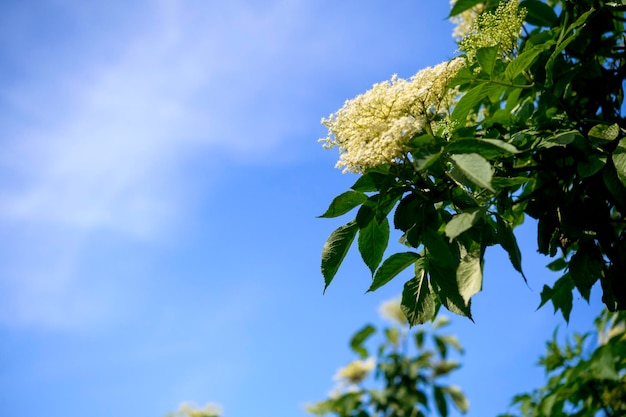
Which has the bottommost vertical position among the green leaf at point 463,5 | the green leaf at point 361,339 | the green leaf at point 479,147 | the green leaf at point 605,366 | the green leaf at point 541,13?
the green leaf at point 605,366

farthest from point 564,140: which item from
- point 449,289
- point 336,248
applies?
point 336,248

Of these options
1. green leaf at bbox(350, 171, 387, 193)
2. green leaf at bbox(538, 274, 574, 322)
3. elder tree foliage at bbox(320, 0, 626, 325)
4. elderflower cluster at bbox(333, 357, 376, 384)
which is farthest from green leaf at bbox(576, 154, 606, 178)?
elderflower cluster at bbox(333, 357, 376, 384)

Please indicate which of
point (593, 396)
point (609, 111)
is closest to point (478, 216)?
point (609, 111)

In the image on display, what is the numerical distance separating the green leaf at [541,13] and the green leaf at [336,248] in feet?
4.01

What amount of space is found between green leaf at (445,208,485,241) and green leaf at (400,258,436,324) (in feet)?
0.92

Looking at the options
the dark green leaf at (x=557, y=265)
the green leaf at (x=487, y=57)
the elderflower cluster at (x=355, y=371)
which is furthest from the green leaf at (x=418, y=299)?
the elderflower cluster at (x=355, y=371)

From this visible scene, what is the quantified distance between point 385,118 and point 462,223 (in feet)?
1.22

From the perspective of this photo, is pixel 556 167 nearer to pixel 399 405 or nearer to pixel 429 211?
pixel 429 211

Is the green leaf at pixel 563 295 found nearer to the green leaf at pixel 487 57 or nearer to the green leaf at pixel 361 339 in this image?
the green leaf at pixel 487 57

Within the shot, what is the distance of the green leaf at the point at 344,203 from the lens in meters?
1.48

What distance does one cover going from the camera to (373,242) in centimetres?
150

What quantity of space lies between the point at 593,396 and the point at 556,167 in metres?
1.88

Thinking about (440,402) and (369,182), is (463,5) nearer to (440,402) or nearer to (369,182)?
(369,182)

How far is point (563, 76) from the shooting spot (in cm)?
178
